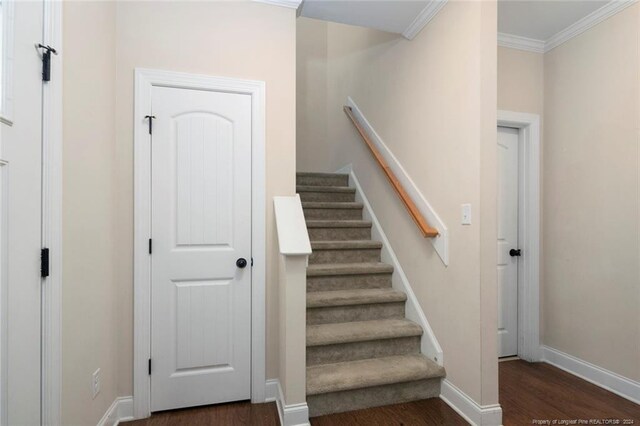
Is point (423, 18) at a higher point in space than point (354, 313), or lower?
higher

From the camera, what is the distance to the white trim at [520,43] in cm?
267

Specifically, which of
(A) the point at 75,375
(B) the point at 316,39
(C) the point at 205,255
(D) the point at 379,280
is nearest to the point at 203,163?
(C) the point at 205,255

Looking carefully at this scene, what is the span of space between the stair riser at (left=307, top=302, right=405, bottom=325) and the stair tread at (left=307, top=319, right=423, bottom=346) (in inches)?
1.6

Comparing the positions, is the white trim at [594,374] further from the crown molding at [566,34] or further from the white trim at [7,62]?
the white trim at [7,62]

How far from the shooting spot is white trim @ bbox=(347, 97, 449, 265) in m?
2.10

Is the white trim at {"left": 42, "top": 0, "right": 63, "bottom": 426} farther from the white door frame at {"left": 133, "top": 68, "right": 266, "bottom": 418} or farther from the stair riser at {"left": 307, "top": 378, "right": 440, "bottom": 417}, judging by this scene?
the stair riser at {"left": 307, "top": 378, "right": 440, "bottom": 417}

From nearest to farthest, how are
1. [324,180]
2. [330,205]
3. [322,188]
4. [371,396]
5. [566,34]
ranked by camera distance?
[371,396]
[566,34]
[330,205]
[322,188]
[324,180]

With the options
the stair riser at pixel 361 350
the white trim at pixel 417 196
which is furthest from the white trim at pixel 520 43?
the stair riser at pixel 361 350

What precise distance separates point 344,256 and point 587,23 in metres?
2.68

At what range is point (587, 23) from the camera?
2.42 meters

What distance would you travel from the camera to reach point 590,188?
2406mm

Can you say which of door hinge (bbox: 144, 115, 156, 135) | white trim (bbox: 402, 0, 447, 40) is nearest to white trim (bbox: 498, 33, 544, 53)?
white trim (bbox: 402, 0, 447, 40)

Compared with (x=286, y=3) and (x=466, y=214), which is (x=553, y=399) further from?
(x=286, y=3)

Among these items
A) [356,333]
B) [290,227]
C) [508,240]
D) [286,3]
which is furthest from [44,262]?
[508,240]
